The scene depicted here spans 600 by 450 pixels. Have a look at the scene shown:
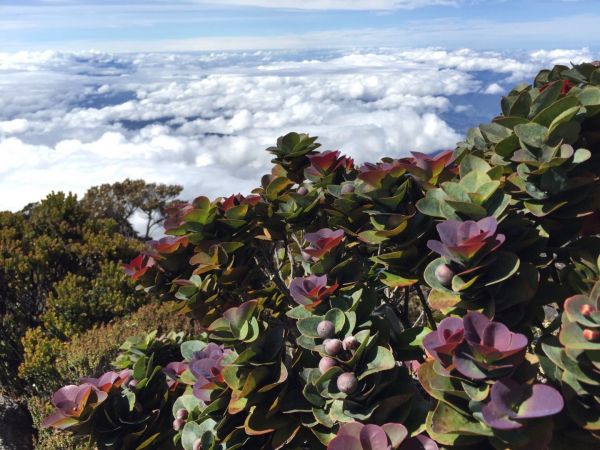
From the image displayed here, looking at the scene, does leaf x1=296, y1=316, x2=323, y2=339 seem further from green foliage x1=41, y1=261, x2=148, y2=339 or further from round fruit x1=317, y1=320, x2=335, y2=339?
green foliage x1=41, y1=261, x2=148, y2=339

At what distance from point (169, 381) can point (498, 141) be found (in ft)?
5.88

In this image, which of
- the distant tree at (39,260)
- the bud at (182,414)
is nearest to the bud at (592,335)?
the bud at (182,414)

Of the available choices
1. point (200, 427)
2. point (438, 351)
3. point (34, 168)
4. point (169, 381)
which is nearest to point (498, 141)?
point (438, 351)

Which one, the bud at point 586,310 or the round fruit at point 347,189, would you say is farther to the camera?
the round fruit at point 347,189

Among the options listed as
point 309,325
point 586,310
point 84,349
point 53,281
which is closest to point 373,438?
point 309,325

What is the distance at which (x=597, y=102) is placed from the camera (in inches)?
67.6

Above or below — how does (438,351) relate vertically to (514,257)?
below

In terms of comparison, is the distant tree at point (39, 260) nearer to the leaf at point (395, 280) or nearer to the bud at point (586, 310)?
the leaf at point (395, 280)

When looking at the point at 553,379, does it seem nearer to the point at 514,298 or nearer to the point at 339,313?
the point at 514,298

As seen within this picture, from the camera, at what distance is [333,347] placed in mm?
1576

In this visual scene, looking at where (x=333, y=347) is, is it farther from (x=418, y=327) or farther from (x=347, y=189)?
(x=347, y=189)

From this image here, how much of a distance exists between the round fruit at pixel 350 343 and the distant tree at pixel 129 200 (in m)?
16.1

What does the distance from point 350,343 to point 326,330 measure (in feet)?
0.32

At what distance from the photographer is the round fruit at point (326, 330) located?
1637 millimetres
